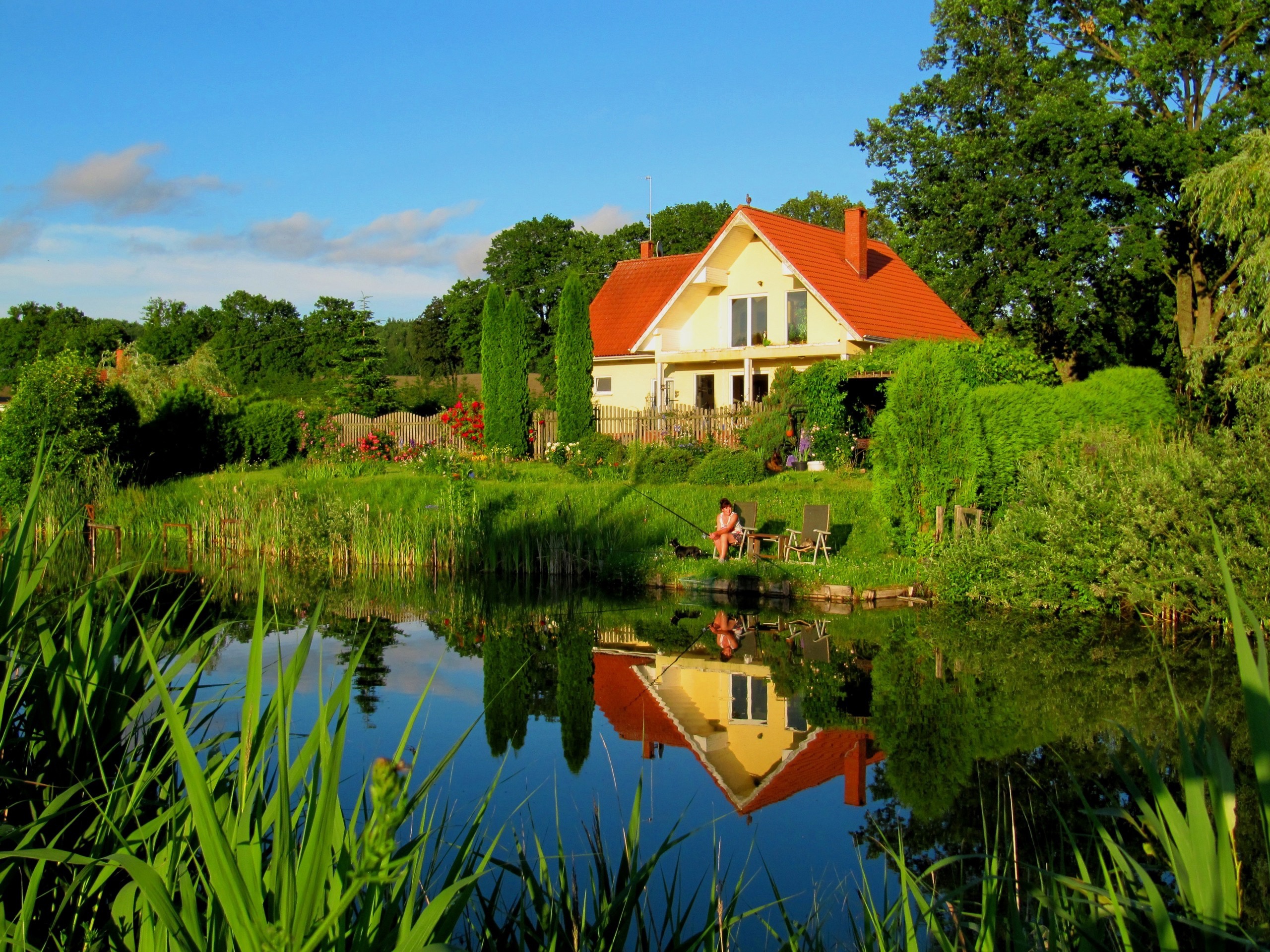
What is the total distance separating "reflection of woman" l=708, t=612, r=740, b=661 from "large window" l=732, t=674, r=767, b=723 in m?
0.91

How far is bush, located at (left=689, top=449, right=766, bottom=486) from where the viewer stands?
70.1 feet

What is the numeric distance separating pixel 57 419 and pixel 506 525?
9.61 metres

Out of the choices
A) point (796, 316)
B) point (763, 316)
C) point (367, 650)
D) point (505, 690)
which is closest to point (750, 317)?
point (763, 316)

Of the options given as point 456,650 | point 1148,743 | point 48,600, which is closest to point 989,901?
point 48,600

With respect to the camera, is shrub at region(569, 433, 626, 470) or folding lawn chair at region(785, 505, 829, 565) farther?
shrub at region(569, 433, 626, 470)

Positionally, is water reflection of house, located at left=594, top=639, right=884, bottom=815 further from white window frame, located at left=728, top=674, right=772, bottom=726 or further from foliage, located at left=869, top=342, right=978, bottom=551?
foliage, located at left=869, top=342, right=978, bottom=551

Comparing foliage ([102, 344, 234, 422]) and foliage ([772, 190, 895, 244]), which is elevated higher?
foliage ([772, 190, 895, 244])

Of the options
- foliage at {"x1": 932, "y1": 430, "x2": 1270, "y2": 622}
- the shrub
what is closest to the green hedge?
foliage at {"x1": 932, "y1": 430, "x2": 1270, "y2": 622}

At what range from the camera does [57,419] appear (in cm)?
2162

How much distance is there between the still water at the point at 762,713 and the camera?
261 inches

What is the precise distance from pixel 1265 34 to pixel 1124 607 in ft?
66.9

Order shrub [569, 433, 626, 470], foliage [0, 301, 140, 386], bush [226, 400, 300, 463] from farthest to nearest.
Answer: foliage [0, 301, 140, 386] < bush [226, 400, 300, 463] < shrub [569, 433, 626, 470]

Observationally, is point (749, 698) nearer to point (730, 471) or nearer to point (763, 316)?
point (730, 471)

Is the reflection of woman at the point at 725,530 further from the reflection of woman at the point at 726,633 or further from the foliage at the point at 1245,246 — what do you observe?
the foliage at the point at 1245,246
